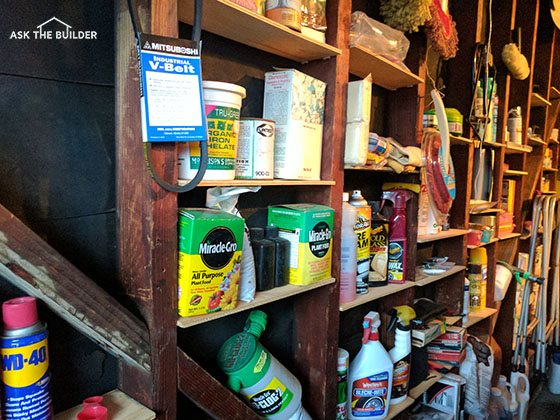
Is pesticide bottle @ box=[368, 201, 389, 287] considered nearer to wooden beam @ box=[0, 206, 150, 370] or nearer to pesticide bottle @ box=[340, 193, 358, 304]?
pesticide bottle @ box=[340, 193, 358, 304]

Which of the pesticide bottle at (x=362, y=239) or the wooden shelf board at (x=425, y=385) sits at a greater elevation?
the pesticide bottle at (x=362, y=239)

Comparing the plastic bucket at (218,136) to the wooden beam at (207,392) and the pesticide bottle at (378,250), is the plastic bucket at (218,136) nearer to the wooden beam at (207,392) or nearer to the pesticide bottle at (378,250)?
the wooden beam at (207,392)

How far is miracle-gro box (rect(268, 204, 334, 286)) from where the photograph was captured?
3.78 ft

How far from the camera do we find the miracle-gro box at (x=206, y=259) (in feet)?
2.82

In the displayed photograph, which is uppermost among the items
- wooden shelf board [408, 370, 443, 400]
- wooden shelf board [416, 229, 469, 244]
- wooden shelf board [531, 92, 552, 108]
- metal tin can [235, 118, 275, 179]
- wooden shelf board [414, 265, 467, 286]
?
wooden shelf board [531, 92, 552, 108]

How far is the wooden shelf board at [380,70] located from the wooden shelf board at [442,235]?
645mm

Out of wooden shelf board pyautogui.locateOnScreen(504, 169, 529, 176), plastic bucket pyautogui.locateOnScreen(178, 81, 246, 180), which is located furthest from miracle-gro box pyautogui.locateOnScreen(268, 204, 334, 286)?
wooden shelf board pyautogui.locateOnScreen(504, 169, 529, 176)

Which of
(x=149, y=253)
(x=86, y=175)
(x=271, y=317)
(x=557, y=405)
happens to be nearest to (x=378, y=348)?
(x=271, y=317)

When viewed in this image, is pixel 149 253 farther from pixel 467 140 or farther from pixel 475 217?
pixel 475 217

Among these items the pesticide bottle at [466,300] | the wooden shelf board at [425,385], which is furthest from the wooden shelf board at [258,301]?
the pesticide bottle at [466,300]

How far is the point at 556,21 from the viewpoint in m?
2.90

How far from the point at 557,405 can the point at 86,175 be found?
11.4ft

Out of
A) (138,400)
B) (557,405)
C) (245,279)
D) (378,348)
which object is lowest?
(557,405)

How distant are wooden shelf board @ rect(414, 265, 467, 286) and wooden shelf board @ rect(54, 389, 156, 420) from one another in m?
1.20
